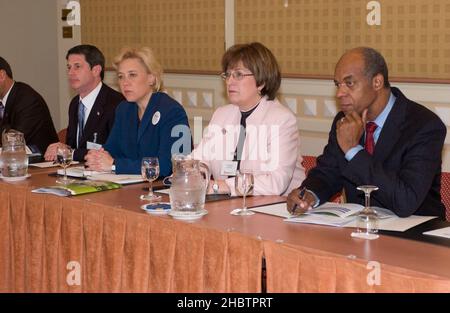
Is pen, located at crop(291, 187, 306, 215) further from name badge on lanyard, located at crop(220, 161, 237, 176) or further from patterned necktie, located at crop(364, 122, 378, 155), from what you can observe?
name badge on lanyard, located at crop(220, 161, 237, 176)

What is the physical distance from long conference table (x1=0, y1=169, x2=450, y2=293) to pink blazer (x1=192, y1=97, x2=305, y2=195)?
18 cm

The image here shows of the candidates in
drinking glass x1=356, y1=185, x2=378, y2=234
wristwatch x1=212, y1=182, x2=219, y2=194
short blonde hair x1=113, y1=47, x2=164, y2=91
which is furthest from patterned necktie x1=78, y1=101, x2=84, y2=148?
drinking glass x1=356, y1=185, x2=378, y2=234

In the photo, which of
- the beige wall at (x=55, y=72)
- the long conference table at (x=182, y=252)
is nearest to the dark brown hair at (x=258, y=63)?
the long conference table at (x=182, y=252)

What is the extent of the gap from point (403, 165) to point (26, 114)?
10.6ft

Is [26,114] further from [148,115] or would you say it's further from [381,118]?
[381,118]

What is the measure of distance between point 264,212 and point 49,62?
5.35m

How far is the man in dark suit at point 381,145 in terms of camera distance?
274 centimetres

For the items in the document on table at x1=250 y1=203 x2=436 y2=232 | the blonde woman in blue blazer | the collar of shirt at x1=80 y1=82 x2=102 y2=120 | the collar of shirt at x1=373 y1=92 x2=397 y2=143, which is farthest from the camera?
the collar of shirt at x1=80 y1=82 x2=102 y2=120

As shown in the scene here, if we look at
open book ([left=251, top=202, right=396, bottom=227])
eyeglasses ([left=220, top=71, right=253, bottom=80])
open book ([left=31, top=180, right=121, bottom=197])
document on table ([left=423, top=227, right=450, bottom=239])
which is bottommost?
document on table ([left=423, top=227, right=450, bottom=239])

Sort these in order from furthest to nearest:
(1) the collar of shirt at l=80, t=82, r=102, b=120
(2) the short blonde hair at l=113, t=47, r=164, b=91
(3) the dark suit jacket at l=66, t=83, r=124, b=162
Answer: (1) the collar of shirt at l=80, t=82, r=102, b=120 → (3) the dark suit jacket at l=66, t=83, r=124, b=162 → (2) the short blonde hair at l=113, t=47, r=164, b=91

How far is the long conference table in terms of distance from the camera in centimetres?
214

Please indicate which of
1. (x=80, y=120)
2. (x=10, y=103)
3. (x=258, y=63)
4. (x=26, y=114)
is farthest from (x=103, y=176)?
(x=10, y=103)

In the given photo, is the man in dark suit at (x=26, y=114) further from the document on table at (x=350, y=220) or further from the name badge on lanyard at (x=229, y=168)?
the document on table at (x=350, y=220)

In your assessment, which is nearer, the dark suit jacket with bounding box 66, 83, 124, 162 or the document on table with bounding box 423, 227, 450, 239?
the document on table with bounding box 423, 227, 450, 239
